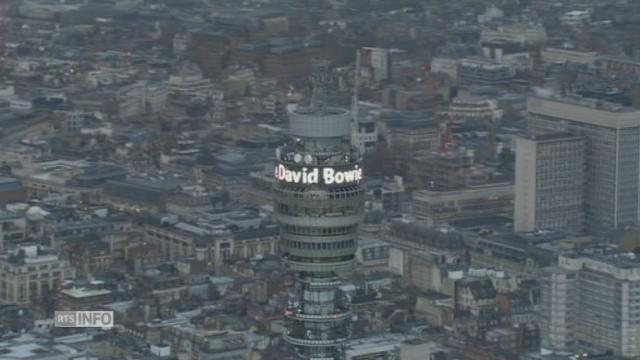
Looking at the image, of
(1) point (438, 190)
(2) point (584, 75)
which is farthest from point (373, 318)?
(2) point (584, 75)

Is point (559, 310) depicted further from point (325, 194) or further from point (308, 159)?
point (308, 159)

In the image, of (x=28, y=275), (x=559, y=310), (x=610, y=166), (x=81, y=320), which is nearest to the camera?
(x=81, y=320)

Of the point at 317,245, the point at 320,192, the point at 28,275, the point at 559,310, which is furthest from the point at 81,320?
the point at 320,192

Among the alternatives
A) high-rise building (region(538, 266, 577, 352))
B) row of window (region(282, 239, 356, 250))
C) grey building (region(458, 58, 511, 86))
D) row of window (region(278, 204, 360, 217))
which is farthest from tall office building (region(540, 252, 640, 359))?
grey building (region(458, 58, 511, 86))

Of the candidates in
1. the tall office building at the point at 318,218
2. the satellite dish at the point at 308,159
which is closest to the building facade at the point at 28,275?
the tall office building at the point at 318,218

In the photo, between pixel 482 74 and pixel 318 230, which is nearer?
pixel 318 230

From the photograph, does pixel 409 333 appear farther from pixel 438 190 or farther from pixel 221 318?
pixel 438 190
